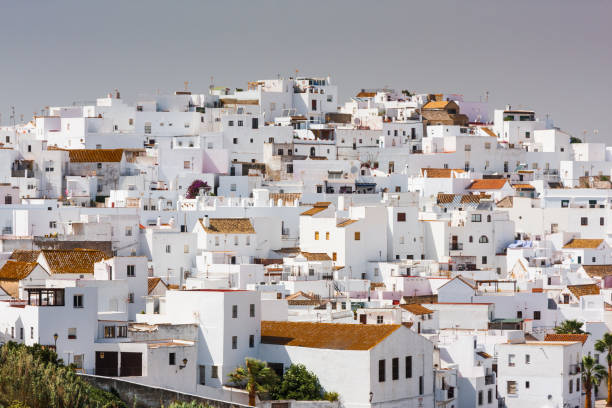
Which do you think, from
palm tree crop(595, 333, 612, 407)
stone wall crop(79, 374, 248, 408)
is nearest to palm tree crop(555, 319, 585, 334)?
palm tree crop(595, 333, 612, 407)

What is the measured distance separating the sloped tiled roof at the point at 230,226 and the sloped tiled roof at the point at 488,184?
42.4 feet

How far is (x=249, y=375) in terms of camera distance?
37.8m

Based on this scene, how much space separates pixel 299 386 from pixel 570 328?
16099 millimetres

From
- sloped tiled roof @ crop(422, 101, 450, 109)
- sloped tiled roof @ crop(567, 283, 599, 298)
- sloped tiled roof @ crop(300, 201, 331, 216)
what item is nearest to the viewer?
sloped tiled roof @ crop(567, 283, 599, 298)

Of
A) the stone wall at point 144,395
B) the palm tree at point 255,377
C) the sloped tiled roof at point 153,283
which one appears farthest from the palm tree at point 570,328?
the stone wall at point 144,395

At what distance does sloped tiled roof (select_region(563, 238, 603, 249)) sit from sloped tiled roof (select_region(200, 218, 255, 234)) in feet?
42.6

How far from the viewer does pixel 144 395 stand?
33812mm

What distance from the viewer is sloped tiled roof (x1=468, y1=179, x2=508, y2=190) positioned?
68.1 meters

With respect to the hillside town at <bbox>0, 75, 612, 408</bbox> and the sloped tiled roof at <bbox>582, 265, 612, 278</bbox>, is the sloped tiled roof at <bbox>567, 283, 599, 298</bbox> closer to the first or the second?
the hillside town at <bbox>0, 75, 612, 408</bbox>

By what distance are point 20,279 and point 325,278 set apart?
12.8 m

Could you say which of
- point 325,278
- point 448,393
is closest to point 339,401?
point 448,393

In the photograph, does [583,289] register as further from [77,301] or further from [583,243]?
[77,301]

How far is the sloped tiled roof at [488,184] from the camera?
223 feet

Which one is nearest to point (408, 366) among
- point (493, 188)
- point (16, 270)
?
point (16, 270)
